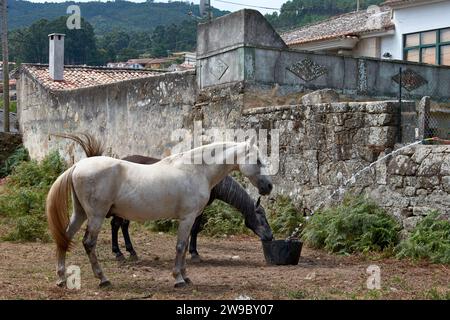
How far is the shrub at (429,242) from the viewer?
332 inches

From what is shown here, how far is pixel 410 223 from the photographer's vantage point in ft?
30.8

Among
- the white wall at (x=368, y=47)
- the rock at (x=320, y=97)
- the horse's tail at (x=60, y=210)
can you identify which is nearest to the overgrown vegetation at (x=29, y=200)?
the horse's tail at (x=60, y=210)

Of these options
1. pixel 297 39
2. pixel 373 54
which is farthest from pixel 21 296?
pixel 297 39

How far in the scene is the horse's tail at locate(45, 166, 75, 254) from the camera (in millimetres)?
6875

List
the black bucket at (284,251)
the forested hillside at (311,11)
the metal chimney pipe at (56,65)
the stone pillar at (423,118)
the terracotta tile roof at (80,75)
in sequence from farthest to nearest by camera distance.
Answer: the forested hillside at (311,11), the metal chimney pipe at (56,65), the terracotta tile roof at (80,75), the stone pillar at (423,118), the black bucket at (284,251)

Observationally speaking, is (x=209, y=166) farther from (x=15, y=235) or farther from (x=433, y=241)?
(x=15, y=235)

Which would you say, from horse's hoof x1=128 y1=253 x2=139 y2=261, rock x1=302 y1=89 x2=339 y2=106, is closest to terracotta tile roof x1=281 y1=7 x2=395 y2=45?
rock x1=302 y1=89 x2=339 y2=106

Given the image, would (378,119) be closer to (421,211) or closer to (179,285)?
(421,211)

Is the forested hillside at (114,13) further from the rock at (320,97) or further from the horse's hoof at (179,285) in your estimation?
the horse's hoof at (179,285)

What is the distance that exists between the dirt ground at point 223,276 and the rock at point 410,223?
72 cm

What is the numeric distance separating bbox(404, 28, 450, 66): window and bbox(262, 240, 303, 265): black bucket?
61.5 ft

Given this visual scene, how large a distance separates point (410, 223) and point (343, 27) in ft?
68.0

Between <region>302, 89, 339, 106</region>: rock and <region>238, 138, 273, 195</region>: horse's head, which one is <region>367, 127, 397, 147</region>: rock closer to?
<region>302, 89, 339, 106</region>: rock

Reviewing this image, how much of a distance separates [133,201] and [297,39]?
2388 cm
